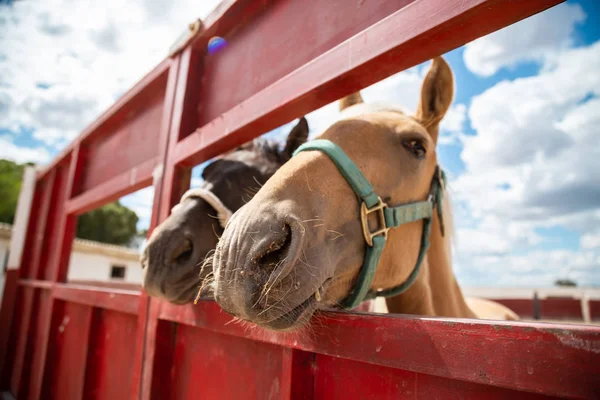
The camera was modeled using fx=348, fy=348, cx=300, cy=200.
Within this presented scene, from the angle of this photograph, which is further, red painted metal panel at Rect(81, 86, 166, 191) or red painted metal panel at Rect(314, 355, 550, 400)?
red painted metal panel at Rect(81, 86, 166, 191)

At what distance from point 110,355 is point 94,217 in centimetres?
3513

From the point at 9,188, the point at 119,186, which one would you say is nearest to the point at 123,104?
the point at 119,186

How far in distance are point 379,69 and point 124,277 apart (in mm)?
20781

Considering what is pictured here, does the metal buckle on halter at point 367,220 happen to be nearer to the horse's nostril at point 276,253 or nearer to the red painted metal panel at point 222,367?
the horse's nostril at point 276,253

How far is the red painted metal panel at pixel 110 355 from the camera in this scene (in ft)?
7.43

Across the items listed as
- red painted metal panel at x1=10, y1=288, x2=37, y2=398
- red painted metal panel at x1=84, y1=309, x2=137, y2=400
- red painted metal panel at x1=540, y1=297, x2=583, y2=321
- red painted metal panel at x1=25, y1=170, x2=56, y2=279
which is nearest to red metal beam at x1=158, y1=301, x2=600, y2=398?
red painted metal panel at x1=84, y1=309, x2=137, y2=400

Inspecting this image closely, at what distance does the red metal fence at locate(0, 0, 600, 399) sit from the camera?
0.69 meters

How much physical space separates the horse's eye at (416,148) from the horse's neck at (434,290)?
0.48 meters

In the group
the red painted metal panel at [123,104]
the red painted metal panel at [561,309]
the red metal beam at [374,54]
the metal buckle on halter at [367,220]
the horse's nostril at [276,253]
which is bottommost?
the red painted metal panel at [561,309]

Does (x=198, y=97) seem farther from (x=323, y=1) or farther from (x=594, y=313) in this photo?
(x=594, y=313)

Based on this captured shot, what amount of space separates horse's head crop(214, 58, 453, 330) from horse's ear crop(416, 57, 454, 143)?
0.81 feet

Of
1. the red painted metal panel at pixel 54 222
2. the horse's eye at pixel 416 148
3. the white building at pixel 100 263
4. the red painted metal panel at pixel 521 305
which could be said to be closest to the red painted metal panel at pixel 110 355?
the horse's eye at pixel 416 148

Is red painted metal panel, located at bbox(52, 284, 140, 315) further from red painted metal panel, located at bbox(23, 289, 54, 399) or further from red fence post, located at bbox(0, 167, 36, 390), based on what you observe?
red fence post, located at bbox(0, 167, 36, 390)

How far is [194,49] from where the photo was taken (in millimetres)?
2281
